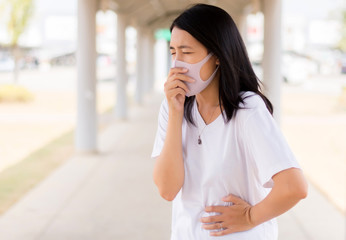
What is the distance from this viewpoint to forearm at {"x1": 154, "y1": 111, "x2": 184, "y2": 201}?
1856 mm

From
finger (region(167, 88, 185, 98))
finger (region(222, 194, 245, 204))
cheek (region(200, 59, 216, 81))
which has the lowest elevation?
finger (region(222, 194, 245, 204))

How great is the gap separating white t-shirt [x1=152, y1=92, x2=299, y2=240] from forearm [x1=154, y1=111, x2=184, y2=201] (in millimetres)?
28

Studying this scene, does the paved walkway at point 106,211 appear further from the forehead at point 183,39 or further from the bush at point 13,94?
the bush at point 13,94

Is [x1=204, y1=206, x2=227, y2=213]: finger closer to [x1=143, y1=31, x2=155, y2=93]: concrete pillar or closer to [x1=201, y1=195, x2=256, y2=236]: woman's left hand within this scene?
[x1=201, y1=195, x2=256, y2=236]: woman's left hand

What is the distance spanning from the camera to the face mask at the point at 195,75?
1801 millimetres

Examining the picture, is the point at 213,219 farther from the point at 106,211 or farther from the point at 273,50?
the point at 273,50

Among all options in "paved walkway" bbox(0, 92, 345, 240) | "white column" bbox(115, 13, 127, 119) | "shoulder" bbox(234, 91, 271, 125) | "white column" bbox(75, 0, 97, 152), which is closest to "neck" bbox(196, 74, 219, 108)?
"shoulder" bbox(234, 91, 271, 125)

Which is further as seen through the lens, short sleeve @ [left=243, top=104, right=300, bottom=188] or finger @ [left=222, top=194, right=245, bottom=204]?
finger @ [left=222, top=194, right=245, bottom=204]

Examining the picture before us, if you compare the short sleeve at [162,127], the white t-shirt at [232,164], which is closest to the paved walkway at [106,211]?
the short sleeve at [162,127]

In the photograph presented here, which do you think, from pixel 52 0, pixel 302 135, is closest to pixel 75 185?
pixel 302 135

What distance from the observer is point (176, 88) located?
1.87 m

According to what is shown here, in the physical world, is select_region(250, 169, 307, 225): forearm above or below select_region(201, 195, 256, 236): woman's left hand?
above

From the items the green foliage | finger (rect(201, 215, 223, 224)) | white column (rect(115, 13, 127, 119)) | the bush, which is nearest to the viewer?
finger (rect(201, 215, 223, 224))

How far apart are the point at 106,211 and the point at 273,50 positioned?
4557 millimetres
